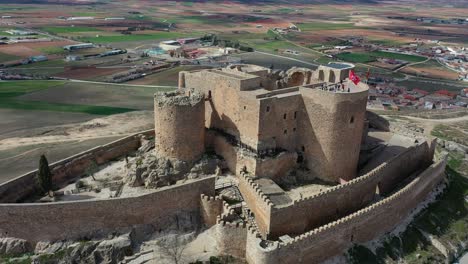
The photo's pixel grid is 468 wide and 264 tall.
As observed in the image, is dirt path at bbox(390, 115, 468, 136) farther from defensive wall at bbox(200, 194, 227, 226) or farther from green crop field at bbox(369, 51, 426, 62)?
green crop field at bbox(369, 51, 426, 62)

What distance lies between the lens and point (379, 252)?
32781 millimetres

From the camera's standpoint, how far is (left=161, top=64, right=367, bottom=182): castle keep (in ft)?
116

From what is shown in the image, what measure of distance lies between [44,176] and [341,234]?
76.7 feet

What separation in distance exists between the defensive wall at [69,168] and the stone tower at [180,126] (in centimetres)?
607

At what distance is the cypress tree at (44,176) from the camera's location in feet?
109

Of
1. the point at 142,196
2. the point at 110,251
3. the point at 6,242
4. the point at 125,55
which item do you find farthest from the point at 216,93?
the point at 125,55

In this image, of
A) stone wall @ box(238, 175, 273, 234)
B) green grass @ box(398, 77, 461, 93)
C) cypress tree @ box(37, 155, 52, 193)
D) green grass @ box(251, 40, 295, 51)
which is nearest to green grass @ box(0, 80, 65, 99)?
cypress tree @ box(37, 155, 52, 193)

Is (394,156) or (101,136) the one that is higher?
(394,156)

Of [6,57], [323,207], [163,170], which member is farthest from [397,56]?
[163,170]

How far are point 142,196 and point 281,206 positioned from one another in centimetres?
1006

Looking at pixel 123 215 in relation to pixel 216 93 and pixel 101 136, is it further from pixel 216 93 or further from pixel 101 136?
pixel 101 136

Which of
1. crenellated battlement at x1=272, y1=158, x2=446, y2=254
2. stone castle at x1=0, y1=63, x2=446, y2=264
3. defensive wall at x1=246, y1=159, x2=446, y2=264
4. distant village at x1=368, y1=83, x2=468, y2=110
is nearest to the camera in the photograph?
defensive wall at x1=246, y1=159, x2=446, y2=264

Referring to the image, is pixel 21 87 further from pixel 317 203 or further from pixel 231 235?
pixel 317 203

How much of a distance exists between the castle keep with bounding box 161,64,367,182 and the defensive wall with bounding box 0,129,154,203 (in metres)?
6.48
